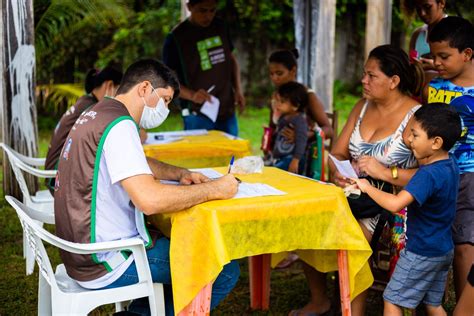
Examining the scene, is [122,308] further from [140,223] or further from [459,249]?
[459,249]

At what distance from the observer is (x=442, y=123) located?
2.93 metres

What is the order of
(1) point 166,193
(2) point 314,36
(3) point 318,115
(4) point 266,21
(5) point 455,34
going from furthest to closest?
(4) point 266,21
(2) point 314,36
(3) point 318,115
(5) point 455,34
(1) point 166,193

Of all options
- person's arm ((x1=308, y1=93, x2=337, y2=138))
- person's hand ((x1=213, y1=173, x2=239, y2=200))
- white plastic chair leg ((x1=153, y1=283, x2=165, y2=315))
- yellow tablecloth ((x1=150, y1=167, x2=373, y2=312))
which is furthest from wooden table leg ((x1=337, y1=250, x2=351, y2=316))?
person's arm ((x1=308, y1=93, x2=337, y2=138))

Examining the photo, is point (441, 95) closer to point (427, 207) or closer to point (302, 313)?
point (427, 207)

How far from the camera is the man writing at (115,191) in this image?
8.89ft

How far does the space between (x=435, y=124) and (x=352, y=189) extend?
47 cm

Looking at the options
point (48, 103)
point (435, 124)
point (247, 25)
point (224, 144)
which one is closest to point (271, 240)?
point (435, 124)

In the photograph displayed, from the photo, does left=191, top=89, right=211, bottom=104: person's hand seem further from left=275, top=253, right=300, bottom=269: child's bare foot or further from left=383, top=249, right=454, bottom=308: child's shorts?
left=383, top=249, right=454, bottom=308: child's shorts

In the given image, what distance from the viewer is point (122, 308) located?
3246mm

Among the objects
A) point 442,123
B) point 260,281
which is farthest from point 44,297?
point 442,123

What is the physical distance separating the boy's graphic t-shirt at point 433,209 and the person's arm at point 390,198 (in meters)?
0.03

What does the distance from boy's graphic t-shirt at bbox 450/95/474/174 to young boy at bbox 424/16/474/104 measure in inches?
2.9

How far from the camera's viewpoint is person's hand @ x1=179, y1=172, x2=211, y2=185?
3258mm

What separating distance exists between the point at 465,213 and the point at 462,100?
567mm
